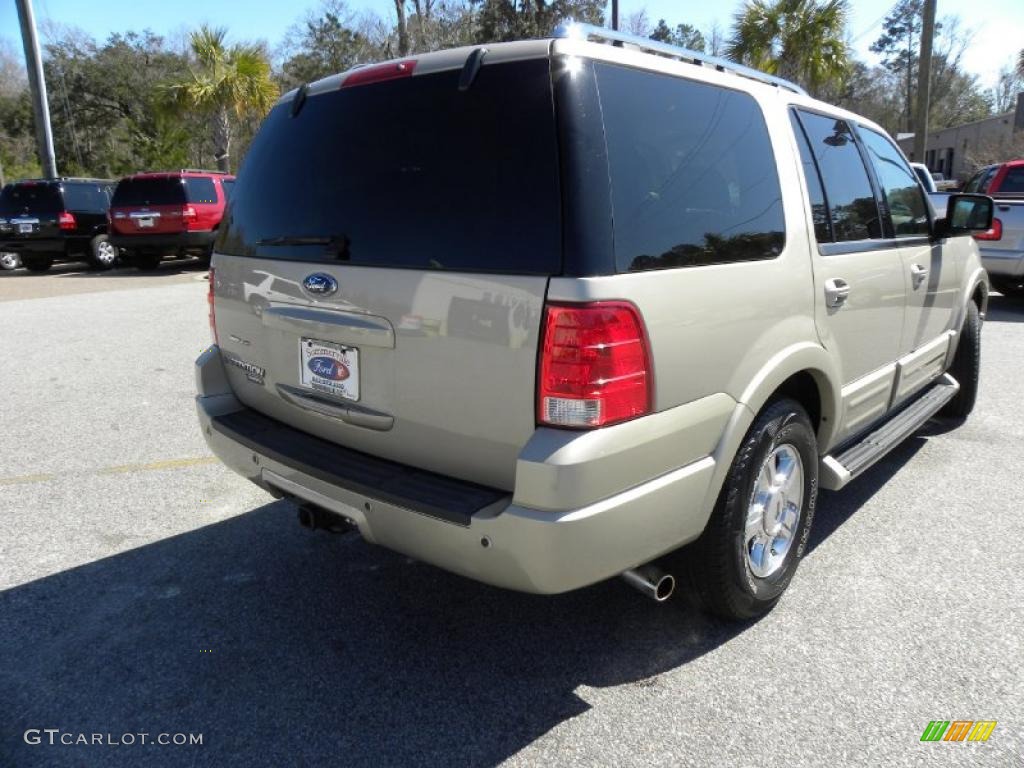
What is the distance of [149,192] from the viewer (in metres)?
15.3

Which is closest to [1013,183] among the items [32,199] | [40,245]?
[40,245]

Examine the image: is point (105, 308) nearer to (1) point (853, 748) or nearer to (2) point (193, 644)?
(2) point (193, 644)

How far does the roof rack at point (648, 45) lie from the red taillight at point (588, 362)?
864mm

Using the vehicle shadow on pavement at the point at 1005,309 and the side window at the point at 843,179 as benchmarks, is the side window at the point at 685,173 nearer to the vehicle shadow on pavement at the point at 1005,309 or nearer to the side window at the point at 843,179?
the side window at the point at 843,179

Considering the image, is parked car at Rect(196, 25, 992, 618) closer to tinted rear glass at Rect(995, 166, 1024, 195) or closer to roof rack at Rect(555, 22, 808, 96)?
roof rack at Rect(555, 22, 808, 96)

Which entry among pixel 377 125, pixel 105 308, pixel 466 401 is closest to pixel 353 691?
pixel 466 401

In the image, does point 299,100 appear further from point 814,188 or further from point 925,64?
point 925,64

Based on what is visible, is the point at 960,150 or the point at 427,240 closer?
the point at 427,240

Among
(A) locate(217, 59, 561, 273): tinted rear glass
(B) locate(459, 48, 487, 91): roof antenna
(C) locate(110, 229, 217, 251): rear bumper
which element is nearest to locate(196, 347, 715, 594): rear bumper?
(A) locate(217, 59, 561, 273): tinted rear glass

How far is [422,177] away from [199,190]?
1456cm

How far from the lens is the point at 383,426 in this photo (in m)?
2.56

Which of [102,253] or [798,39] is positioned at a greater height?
[798,39]

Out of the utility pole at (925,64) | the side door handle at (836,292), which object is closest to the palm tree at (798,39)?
the utility pole at (925,64)

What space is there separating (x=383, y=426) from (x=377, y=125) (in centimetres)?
102
